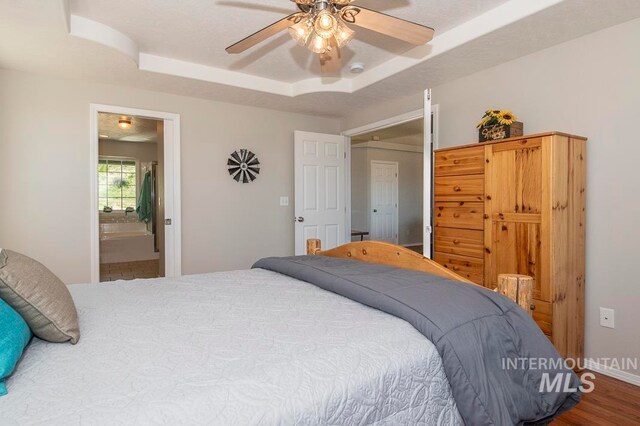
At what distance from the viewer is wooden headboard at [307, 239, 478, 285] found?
1.84 metres

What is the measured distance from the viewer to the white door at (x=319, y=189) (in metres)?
4.61

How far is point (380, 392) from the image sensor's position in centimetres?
110

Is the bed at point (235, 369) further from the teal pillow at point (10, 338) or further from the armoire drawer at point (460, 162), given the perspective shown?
the armoire drawer at point (460, 162)

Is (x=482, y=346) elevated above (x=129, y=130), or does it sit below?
below

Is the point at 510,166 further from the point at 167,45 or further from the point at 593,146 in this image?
the point at 167,45

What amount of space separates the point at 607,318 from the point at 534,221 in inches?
34.3

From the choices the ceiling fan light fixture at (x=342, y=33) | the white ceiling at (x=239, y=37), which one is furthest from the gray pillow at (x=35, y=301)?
the white ceiling at (x=239, y=37)

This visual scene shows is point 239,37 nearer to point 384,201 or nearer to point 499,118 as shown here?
point 499,118

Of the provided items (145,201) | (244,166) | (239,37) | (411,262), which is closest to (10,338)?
(411,262)

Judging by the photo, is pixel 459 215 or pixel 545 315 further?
pixel 459 215

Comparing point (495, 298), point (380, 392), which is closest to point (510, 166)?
point (495, 298)

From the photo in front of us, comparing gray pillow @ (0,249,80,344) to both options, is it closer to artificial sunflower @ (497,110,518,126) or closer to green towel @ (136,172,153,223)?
artificial sunflower @ (497,110,518,126)

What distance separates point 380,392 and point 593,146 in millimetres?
2544

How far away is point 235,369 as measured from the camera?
3.36 ft
